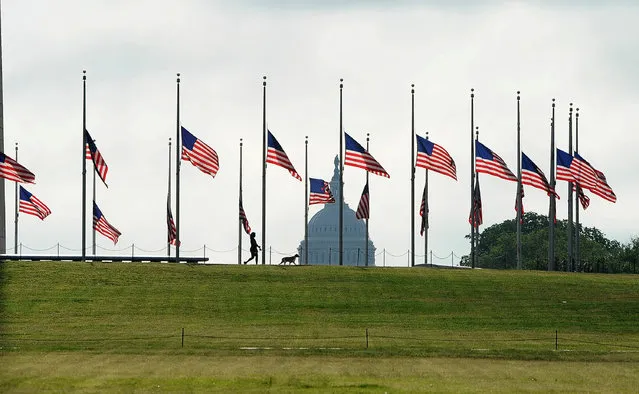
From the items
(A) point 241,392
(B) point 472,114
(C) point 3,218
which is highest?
(B) point 472,114

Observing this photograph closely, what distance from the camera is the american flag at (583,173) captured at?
86.6m

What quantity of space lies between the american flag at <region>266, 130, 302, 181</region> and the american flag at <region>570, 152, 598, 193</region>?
1527 cm

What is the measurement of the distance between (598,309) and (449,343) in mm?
15886

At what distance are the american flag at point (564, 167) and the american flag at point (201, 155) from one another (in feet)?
63.7

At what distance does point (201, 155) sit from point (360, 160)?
904cm

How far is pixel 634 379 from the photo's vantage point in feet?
145

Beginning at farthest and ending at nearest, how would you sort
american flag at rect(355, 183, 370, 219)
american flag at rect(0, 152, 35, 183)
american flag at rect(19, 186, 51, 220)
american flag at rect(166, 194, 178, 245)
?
american flag at rect(166, 194, 178, 245)
american flag at rect(355, 183, 370, 219)
american flag at rect(19, 186, 51, 220)
american flag at rect(0, 152, 35, 183)

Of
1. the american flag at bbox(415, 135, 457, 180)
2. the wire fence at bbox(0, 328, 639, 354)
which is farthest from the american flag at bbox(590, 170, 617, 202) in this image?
the wire fence at bbox(0, 328, 639, 354)

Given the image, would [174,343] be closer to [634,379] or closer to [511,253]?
[634,379]

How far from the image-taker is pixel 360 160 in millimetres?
86438

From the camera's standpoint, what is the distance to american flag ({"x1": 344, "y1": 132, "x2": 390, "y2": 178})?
86312mm

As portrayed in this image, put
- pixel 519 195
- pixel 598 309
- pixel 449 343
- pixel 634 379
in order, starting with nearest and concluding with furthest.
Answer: pixel 634 379
pixel 449 343
pixel 598 309
pixel 519 195

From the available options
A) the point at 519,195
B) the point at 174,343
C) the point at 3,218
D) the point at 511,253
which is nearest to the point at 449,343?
the point at 174,343

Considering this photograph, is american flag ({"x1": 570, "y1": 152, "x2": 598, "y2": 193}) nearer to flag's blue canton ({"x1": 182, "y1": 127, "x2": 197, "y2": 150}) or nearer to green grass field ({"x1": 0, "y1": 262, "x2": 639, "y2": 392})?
green grass field ({"x1": 0, "y1": 262, "x2": 639, "y2": 392})
